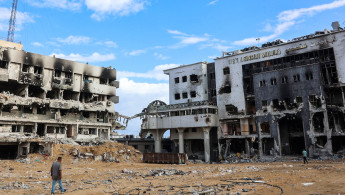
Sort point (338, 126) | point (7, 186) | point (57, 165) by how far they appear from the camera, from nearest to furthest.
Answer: point (57, 165)
point (7, 186)
point (338, 126)

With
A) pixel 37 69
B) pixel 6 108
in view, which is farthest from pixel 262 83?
pixel 6 108

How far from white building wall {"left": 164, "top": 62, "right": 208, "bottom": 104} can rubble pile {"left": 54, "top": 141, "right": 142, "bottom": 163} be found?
17.0 m

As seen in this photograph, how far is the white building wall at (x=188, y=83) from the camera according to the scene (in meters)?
52.4

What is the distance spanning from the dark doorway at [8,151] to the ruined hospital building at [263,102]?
2244 cm

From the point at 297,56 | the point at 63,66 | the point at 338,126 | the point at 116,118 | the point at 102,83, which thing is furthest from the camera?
the point at 116,118

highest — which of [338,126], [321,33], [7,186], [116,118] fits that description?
[321,33]

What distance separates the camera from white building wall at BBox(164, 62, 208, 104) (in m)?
52.4

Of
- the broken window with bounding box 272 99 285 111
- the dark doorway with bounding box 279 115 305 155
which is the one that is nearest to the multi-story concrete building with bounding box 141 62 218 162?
the broken window with bounding box 272 99 285 111

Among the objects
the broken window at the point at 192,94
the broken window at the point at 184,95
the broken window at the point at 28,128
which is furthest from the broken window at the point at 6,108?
the broken window at the point at 192,94

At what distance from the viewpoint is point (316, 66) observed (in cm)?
3862

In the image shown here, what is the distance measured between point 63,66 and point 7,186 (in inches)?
1265

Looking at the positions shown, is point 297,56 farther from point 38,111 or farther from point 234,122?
point 38,111

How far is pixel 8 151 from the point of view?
40.2 metres

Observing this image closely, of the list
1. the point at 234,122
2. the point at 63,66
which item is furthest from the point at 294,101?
the point at 63,66
